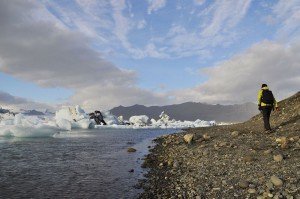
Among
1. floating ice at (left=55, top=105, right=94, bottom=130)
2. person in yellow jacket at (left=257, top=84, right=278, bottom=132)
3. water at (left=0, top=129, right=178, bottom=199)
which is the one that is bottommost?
water at (left=0, top=129, right=178, bottom=199)

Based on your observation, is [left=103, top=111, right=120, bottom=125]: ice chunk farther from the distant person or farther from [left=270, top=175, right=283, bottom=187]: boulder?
[left=270, top=175, right=283, bottom=187]: boulder

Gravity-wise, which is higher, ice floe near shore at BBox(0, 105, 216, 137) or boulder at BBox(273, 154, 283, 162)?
ice floe near shore at BBox(0, 105, 216, 137)

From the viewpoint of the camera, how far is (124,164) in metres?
22.4

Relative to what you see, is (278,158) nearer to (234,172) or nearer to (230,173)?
(234,172)

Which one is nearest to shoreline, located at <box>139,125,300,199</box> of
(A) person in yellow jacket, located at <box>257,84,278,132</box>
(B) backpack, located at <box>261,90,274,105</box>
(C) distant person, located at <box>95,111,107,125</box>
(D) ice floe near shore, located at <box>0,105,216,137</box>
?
(A) person in yellow jacket, located at <box>257,84,278,132</box>

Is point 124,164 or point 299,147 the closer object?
point 299,147

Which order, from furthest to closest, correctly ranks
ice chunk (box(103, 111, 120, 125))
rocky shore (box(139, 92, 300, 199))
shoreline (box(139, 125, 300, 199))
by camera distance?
ice chunk (box(103, 111, 120, 125))
shoreline (box(139, 125, 300, 199))
rocky shore (box(139, 92, 300, 199))

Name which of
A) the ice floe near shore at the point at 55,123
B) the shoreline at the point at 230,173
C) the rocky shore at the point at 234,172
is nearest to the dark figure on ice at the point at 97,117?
the ice floe near shore at the point at 55,123

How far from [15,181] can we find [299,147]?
1370 cm

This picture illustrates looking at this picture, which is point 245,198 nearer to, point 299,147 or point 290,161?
point 290,161

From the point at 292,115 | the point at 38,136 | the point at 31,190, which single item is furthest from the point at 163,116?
the point at 31,190

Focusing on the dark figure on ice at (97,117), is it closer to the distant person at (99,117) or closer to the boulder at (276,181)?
the distant person at (99,117)

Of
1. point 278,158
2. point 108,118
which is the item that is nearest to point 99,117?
point 108,118

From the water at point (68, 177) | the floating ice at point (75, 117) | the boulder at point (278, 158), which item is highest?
the floating ice at point (75, 117)
